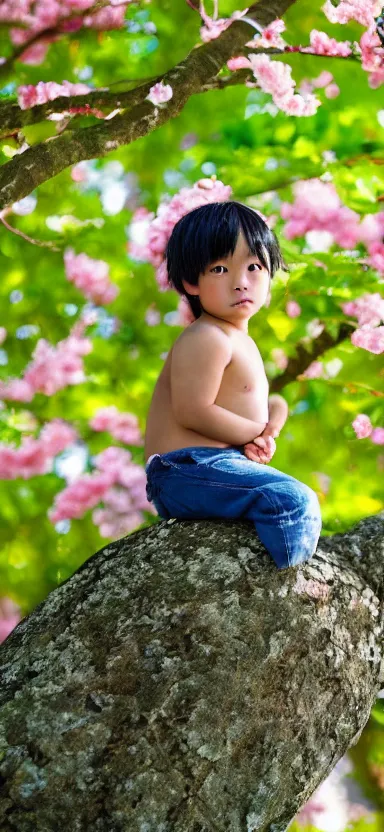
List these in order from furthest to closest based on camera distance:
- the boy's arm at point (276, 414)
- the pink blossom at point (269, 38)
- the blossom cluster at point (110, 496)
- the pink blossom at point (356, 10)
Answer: the blossom cluster at point (110, 496) < the pink blossom at point (356, 10) < the pink blossom at point (269, 38) < the boy's arm at point (276, 414)

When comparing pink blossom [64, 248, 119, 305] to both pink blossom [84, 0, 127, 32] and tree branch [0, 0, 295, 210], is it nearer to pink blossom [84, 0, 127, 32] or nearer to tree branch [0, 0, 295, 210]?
pink blossom [84, 0, 127, 32]

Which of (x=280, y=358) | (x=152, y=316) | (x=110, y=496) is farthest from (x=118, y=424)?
(x=280, y=358)

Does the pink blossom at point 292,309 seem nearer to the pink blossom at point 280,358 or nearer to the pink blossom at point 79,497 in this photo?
the pink blossom at point 280,358

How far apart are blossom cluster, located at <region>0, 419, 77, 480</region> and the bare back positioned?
136cm

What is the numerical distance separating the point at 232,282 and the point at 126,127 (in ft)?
2.24

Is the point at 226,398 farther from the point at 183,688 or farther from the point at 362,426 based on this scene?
the point at 362,426

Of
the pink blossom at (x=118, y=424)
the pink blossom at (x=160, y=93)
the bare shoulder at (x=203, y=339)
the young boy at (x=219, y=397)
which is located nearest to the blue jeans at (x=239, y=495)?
the young boy at (x=219, y=397)

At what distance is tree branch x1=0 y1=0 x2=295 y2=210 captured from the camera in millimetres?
2379

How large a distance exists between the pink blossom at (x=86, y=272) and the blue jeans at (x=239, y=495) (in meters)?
1.62

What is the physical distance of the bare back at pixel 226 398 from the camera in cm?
218

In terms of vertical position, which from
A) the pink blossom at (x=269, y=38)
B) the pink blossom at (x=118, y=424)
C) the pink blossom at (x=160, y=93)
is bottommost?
the pink blossom at (x=118, y=424)

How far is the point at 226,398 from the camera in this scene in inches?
85.9

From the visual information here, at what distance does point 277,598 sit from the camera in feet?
6.45

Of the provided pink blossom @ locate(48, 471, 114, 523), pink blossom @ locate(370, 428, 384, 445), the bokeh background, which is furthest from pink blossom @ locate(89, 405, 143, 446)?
pink blossom @ locate(370, 428, 384, 445)
